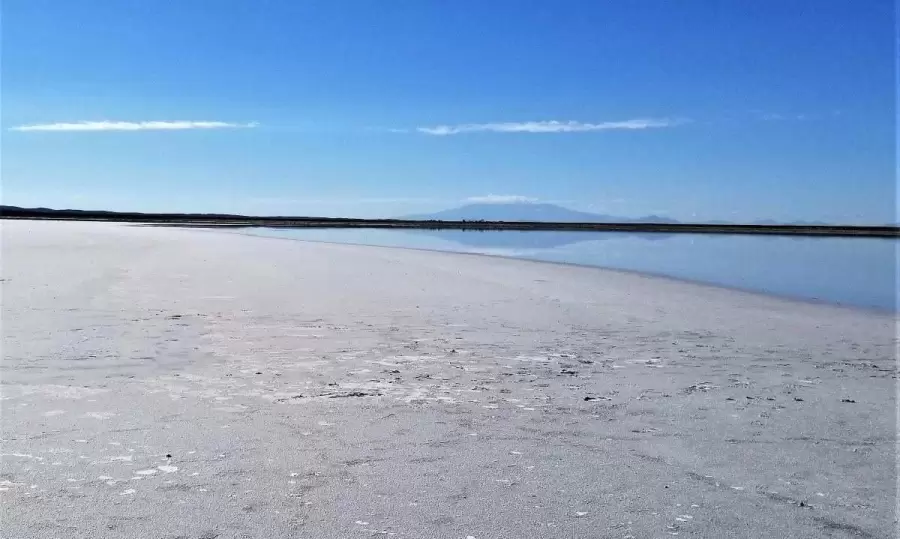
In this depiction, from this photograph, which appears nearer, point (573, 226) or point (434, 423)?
point (434, 423)

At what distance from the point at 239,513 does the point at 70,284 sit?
431 inches

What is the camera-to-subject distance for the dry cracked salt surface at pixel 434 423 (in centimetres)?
372

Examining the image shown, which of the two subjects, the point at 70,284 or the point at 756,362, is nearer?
the point at 756,362

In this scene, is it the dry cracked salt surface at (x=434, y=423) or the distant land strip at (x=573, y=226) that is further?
the distant land strip at (x=573, y=226)

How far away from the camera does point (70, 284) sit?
13.0m

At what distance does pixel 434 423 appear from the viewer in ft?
17.4

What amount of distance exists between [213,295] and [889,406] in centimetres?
970

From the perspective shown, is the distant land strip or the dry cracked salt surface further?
the distant land strip

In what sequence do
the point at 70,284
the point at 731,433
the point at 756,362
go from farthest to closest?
the point at 70,284 < the point at 756,362 < the point at 731,433

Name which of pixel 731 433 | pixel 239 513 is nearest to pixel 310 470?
pixel 239 513

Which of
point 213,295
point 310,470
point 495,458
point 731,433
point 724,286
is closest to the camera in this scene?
point 310,470

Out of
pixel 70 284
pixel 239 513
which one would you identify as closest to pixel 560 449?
pixel 239 513

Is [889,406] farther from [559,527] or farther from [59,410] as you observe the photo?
[59,410]

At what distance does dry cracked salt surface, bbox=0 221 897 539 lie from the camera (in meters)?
3.72
